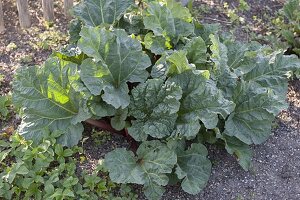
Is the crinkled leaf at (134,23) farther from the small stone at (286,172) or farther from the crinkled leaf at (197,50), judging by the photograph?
the small stone at (286,172)

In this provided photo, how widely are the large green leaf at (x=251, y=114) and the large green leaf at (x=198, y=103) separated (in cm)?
31

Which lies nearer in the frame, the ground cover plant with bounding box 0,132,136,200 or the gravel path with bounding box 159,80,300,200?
the ground cover plant with bounding box 0,132,136,200

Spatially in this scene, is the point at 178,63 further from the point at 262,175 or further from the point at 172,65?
the point at 262,175

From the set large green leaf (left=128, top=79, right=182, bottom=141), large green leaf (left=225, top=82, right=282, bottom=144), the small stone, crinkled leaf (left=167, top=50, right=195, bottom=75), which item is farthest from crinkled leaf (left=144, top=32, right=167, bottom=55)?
the small stone

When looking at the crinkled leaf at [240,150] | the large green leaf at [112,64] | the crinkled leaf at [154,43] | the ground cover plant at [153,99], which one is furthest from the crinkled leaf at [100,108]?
the crinkled leaf at [240,150]

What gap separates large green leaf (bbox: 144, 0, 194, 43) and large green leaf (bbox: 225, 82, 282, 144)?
62 cm

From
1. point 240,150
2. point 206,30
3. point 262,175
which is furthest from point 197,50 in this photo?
point 262,175

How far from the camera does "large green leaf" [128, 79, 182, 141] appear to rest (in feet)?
10.7

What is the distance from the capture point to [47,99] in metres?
3.49

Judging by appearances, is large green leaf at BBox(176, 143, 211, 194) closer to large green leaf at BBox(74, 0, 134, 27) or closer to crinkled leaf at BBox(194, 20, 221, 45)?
crinkled leaf at BBox(194, 20, 221, 45)

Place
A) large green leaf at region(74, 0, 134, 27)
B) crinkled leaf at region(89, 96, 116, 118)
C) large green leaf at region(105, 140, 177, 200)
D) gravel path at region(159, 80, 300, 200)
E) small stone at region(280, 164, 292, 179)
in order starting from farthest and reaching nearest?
large green leaf at region(74, 0, 134, 27) < small stone at region(280, 164, 292, 179) < gravel path at region(159, 80, 300, 200) < crinkled leaf at region(89, 96, 116, 118) < large green leaf at region(105, 140, 177, 200)

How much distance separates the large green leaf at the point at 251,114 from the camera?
11.7 ft

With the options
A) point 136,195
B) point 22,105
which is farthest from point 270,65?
point 22,105

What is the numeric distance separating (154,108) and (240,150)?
736 mm
